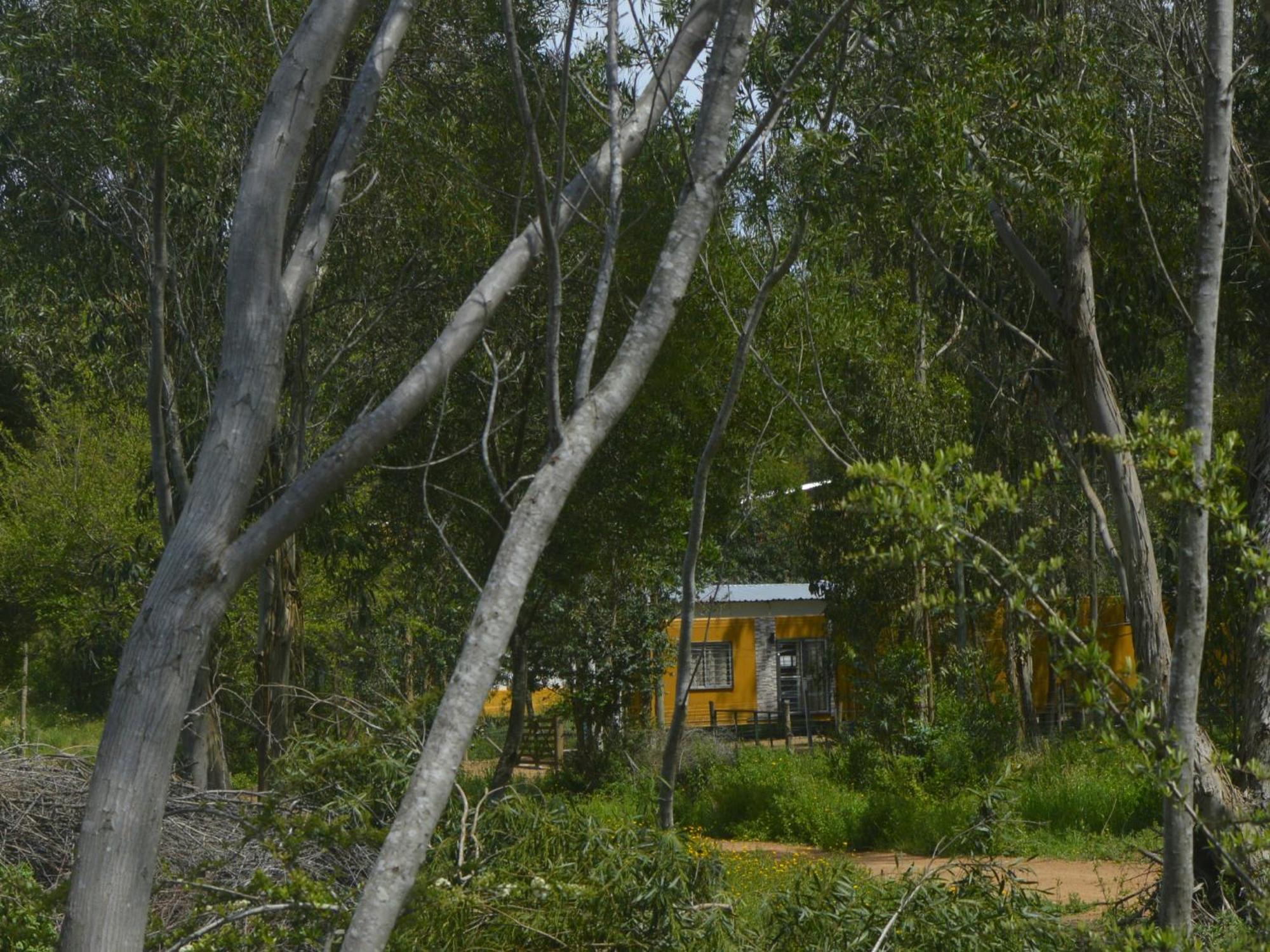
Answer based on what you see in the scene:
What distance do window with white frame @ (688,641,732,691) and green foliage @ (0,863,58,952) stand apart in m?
22.3

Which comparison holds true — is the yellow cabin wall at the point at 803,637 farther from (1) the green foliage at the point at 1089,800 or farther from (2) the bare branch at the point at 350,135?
(2) the bare branch at the point at 350,135

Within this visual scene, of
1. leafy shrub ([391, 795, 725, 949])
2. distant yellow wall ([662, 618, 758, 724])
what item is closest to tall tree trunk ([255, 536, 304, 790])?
leafy shrub ([391, 795, 725, 949])

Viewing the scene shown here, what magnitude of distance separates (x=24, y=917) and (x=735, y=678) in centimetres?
2341

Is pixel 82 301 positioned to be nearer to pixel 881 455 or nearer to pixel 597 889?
pixel 597 889

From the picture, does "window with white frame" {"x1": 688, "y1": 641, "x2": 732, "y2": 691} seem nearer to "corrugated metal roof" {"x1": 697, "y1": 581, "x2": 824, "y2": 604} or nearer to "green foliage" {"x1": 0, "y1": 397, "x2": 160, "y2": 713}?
"corrugated metal roof" {"x1": 697, "y1": 581, "x2": 824, "y2": 604}

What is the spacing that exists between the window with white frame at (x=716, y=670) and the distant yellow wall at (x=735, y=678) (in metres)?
0.09

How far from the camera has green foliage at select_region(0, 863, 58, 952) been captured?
15.3 feet

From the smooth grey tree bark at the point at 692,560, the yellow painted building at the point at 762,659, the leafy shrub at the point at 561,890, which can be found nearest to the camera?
the leafy shrub at the point at 561,890

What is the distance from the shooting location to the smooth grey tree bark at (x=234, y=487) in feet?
11.2

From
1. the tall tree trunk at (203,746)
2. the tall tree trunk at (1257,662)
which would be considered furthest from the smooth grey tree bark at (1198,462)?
the tall tree trunk at (203,746)

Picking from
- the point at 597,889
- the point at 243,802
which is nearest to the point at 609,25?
the point at 597,889

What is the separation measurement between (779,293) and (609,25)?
593 centimetres

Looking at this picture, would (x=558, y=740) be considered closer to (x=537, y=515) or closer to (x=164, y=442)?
(x=164, y=442)

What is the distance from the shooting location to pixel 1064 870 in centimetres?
1235
